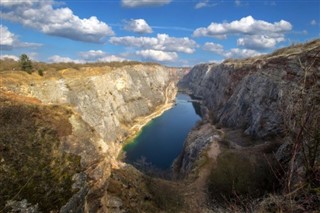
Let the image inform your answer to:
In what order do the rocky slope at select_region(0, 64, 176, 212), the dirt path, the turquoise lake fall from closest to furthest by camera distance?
1. the rocky slope at select_region(0, 64, 176, 212)
2. the dirt path
3. the turquoise lake

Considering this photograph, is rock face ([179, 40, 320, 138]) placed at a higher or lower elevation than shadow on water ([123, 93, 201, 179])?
higher

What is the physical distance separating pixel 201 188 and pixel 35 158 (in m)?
18.7

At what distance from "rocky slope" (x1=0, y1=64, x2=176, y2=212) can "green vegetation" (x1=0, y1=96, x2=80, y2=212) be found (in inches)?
14.0

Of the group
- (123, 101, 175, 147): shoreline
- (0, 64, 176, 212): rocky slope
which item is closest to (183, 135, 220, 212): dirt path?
(0, 64, 176, 212): rocky slope

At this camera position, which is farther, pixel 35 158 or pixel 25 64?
pixel 25 64

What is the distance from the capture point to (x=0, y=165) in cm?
1962

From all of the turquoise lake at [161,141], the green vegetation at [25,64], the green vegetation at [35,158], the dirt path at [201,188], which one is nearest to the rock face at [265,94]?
the dirt path at [201,188]

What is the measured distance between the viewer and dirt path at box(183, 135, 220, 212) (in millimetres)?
30558

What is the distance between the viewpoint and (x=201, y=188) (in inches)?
1344

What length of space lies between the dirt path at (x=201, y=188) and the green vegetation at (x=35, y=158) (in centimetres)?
1269

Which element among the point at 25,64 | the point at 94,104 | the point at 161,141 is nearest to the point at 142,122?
the point at 161,141

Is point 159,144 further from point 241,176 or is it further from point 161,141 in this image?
point 241,176

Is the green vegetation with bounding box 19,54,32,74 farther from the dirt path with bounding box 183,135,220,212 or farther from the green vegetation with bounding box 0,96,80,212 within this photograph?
the dirt path with bounding box 183,135,220,212

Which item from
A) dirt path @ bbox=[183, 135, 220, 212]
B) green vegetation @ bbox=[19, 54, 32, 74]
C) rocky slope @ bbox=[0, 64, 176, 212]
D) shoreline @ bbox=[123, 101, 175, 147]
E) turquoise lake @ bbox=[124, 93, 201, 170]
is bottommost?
turquoise lake @ bbox=[124, 93, 201, 170]
